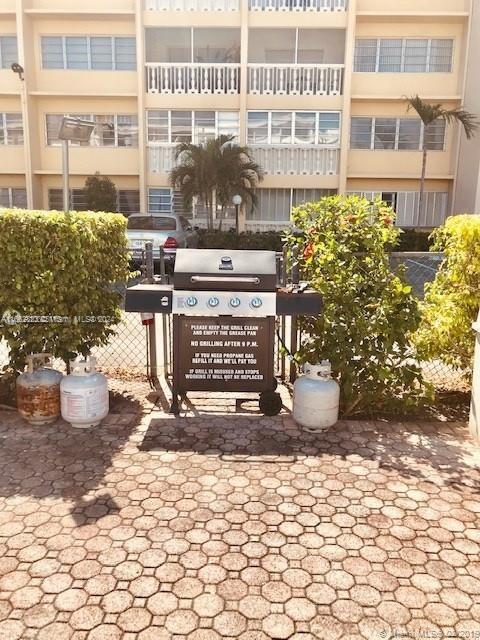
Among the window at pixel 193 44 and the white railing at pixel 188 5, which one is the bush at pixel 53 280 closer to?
the white railing at pixel 188 5

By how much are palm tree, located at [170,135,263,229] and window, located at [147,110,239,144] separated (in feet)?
6.38

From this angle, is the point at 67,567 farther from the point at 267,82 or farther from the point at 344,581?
the point at 267,82

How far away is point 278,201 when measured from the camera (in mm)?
21562

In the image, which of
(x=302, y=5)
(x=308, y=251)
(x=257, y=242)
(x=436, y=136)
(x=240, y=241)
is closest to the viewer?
(x=308, y=251)

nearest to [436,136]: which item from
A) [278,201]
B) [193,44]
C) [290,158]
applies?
[290,158]

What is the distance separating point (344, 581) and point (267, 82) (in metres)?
20.6

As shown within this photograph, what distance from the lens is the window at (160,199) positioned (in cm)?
2137

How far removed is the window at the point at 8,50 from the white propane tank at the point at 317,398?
21579mm

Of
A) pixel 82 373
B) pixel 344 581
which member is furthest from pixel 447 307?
pixel 82 373

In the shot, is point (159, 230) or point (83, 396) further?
point (159, 230)

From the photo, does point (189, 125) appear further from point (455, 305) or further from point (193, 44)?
point (455, 305)

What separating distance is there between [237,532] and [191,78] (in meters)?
20.3

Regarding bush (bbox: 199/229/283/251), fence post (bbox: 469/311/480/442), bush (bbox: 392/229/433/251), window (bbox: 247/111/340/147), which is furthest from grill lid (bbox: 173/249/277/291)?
window (bbox: 247/111/340/147)

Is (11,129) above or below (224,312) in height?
above
